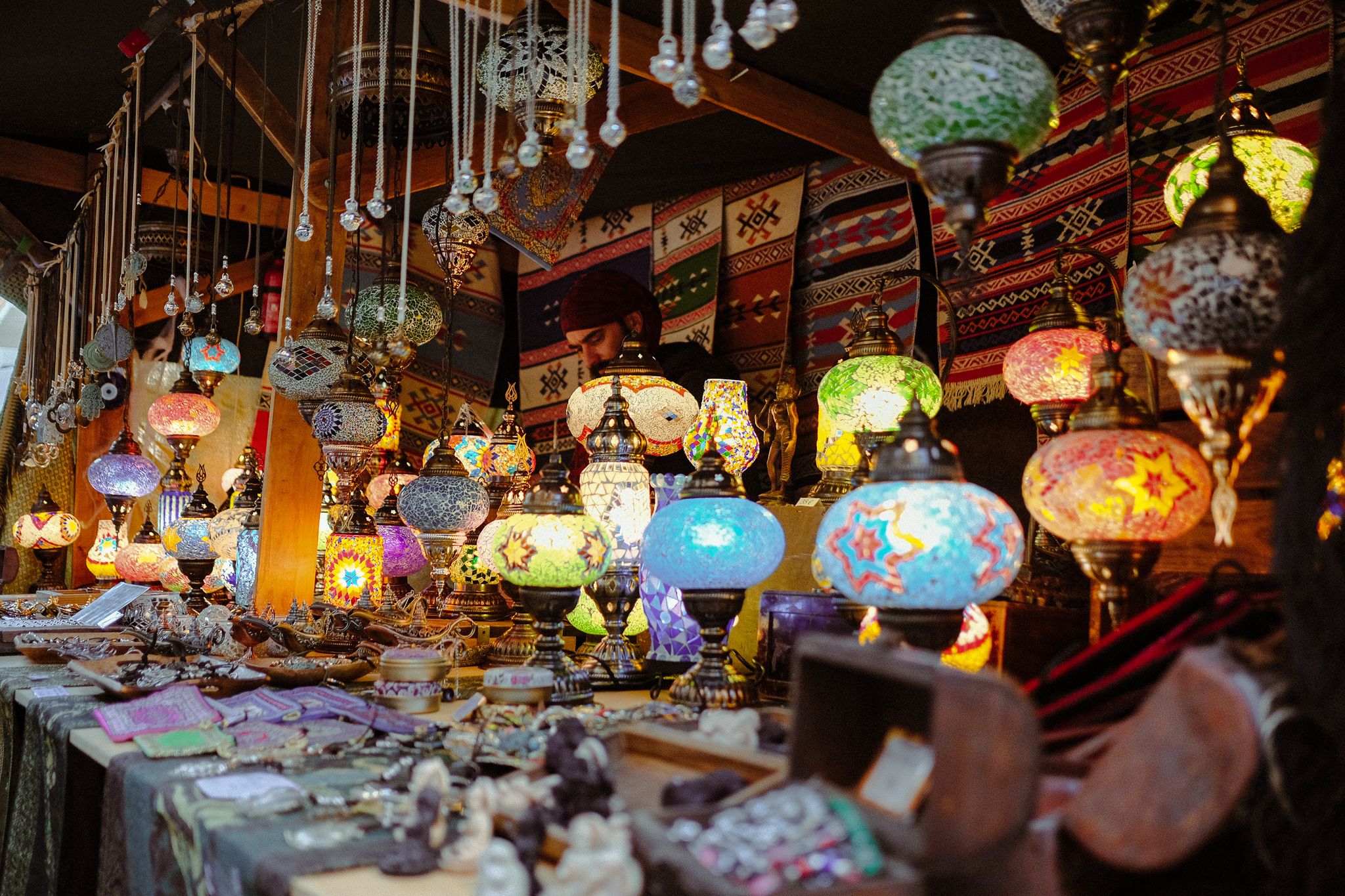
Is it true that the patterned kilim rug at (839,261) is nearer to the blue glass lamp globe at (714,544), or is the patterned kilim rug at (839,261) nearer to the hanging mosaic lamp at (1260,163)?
the hanging mosaic lamp at (1260,163)

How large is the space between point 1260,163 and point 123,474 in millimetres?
4733

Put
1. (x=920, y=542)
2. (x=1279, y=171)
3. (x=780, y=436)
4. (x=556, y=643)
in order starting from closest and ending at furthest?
1. (x=920, y=542)
2. (x=1279, y=171)
3. (x=556, y=643)
4. (x=780, y=436)

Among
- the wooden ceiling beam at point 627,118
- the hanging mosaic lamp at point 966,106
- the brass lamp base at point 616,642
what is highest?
the wooden ceiling beam at point 627,118

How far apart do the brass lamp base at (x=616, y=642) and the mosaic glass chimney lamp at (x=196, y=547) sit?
2.37 meters

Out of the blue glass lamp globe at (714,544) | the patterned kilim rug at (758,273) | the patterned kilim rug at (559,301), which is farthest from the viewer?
the patterned kilim rug at (559,301)

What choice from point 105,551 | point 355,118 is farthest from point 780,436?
point 105,551

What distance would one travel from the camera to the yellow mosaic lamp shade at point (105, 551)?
5527mm

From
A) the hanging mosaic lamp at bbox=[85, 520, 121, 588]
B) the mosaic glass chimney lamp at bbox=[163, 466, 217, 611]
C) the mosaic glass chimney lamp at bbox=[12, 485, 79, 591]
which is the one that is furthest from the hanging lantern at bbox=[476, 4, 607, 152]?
the mosaic glass chimney lamp at bbox=[12, 485, 79, 591]

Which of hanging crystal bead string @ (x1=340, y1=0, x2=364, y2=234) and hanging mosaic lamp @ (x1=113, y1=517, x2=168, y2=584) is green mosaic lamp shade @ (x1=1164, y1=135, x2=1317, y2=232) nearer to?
hanging crystal bead string @ (x1=340, y1=0, x2=364, y2=234)

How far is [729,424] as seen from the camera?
2.82 m

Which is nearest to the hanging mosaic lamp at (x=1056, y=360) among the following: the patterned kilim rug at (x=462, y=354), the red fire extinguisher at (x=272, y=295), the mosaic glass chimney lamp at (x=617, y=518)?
the mosaic glass chimney lamp at (x=617, y=518)

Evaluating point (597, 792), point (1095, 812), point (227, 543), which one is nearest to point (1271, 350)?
point (1095, 812)

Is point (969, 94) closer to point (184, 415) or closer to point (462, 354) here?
point (184, 415)

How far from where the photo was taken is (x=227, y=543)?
4.30 meters
